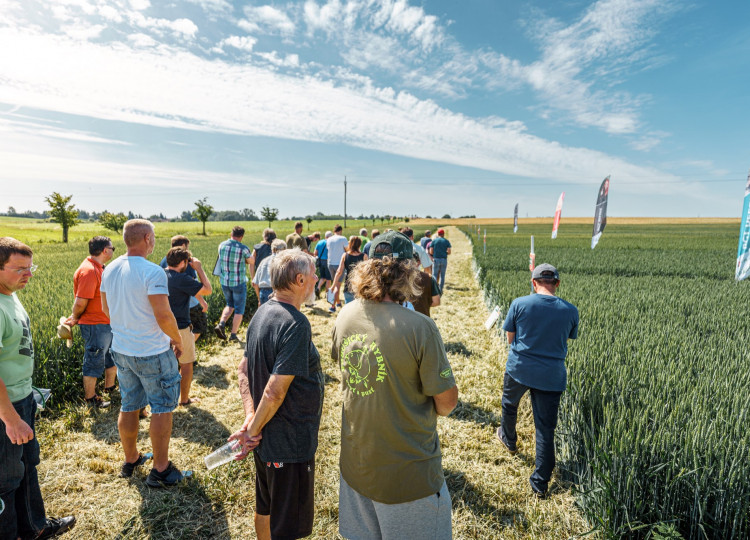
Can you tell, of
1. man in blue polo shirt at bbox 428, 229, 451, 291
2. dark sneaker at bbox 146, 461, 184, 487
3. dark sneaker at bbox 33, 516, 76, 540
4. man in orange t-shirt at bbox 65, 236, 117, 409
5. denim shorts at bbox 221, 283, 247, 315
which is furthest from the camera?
man in blue polo shirt at bbox 428, 229, 451, 291

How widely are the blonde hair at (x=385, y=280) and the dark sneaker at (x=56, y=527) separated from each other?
3.13 m

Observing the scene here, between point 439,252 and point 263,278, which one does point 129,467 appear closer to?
point 263,278

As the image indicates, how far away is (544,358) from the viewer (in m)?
3.10

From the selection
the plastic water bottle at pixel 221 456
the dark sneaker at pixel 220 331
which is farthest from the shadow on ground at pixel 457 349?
the plastic water bottle at pixel 221 456

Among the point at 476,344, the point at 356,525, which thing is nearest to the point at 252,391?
the point at 356,525

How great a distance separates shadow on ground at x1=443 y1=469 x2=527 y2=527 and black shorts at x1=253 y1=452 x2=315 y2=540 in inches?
64.0

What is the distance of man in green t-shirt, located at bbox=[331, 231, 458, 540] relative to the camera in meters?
1.55

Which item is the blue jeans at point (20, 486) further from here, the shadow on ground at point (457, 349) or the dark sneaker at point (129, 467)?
the shadow on ground at point (457, 349)

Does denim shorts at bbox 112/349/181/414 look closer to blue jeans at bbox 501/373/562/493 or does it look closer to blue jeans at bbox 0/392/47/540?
blue jeans at bbox 0/392/47/540

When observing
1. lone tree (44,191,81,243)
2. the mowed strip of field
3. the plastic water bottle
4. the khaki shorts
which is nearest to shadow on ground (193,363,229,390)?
the mowed strip of field

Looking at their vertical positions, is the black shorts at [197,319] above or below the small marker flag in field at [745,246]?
below

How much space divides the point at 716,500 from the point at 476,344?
4775 mm

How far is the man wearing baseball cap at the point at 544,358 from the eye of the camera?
9.98 ft

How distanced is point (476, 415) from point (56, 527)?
13.5 feet
